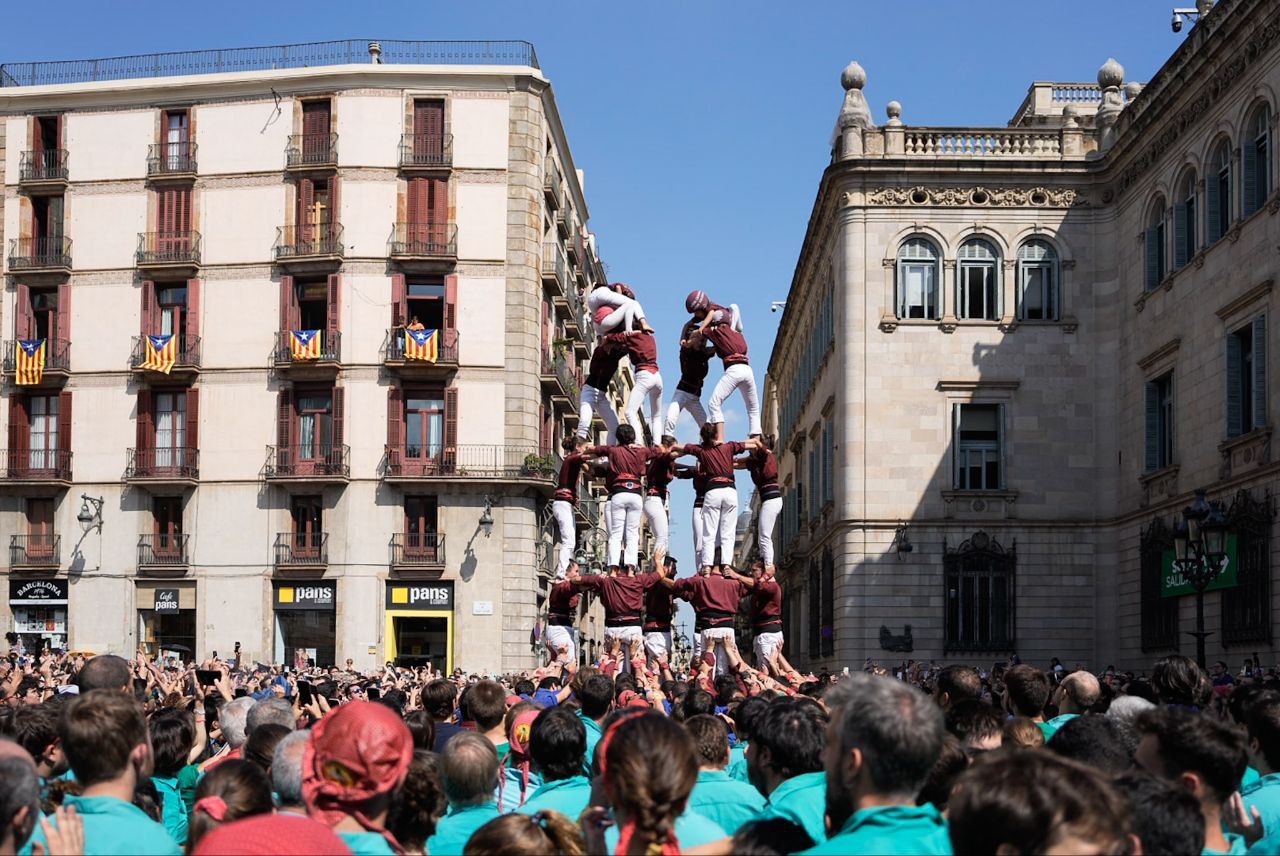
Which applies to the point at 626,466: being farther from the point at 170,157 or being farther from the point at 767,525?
the point at 170,157

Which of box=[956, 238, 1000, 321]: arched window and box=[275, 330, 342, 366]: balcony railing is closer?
box=[956, 238, 1000, 321]: arched window

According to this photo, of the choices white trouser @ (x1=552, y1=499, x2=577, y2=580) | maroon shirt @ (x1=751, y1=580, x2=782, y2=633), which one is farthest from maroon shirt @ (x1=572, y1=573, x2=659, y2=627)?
maroon shirt @ (x1=751, y1=580, x2=782, y2=633)

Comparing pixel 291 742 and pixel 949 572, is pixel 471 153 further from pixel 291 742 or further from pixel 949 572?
pixel 291 742

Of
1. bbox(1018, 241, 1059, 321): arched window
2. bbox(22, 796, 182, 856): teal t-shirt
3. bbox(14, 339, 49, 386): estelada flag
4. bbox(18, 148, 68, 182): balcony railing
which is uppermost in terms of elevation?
bbox(18, 148, 68, 182): balcony railing

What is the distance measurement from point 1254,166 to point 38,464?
34.8 meters

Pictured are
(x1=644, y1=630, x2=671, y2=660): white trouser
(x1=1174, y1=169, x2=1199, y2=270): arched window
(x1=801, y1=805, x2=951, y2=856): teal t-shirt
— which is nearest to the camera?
(x1=801, y1=805, x2=951, y2=856): teal t-shirt

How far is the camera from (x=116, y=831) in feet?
17.6

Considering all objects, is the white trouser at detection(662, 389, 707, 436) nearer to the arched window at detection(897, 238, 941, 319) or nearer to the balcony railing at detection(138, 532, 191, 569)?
the arched window at detection(897, 238, 941, 319)

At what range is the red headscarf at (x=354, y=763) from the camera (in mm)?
5141

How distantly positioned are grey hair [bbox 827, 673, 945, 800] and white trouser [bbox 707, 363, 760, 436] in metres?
14.8

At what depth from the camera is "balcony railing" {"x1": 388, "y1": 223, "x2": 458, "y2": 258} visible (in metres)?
44.2

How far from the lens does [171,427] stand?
45375 mm

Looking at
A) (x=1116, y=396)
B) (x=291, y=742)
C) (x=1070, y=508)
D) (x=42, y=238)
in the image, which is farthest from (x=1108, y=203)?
(x=291, y=742)

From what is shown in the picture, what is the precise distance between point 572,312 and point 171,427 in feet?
45.1
